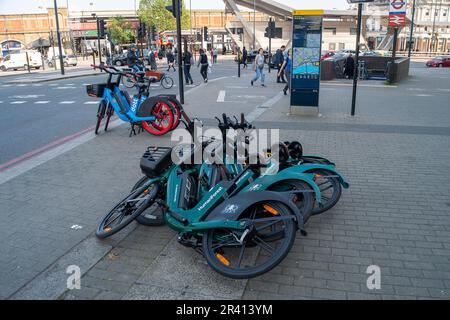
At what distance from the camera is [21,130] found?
32.9 feet

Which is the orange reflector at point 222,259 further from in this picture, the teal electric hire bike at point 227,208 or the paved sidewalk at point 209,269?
the paved sidewalk at point 209,269

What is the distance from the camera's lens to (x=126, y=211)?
432cm

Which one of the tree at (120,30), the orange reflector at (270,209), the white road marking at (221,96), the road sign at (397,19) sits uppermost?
the tree at (120,30)

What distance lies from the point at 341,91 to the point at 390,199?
13104mm

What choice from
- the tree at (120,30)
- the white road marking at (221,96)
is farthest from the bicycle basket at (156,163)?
the tree at (120,30)

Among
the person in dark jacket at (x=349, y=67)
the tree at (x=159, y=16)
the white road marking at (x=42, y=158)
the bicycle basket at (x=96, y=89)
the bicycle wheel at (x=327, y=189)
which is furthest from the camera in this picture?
the tree at (x=159, y=16)

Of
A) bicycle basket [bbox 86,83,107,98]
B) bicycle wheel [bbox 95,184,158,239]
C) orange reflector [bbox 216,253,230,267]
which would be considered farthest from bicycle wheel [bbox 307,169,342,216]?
bicycle basket [bbox 86,83,107,98]

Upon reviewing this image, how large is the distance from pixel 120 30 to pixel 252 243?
7647 cm

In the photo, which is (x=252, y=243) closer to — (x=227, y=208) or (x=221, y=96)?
(x=227, y=208)

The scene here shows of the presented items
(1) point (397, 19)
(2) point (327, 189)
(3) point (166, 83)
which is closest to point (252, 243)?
(2) point (327, 189)

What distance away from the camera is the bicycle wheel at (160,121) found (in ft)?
28.9

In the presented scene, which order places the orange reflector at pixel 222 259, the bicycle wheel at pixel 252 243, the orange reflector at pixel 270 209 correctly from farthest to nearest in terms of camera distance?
1. the orange reflector at pixel 270 209
2. the orange reflector at pixel 222 259
3. the bicycle wheel at pixel 252 243

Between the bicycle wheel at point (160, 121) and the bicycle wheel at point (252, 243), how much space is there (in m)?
5.35
